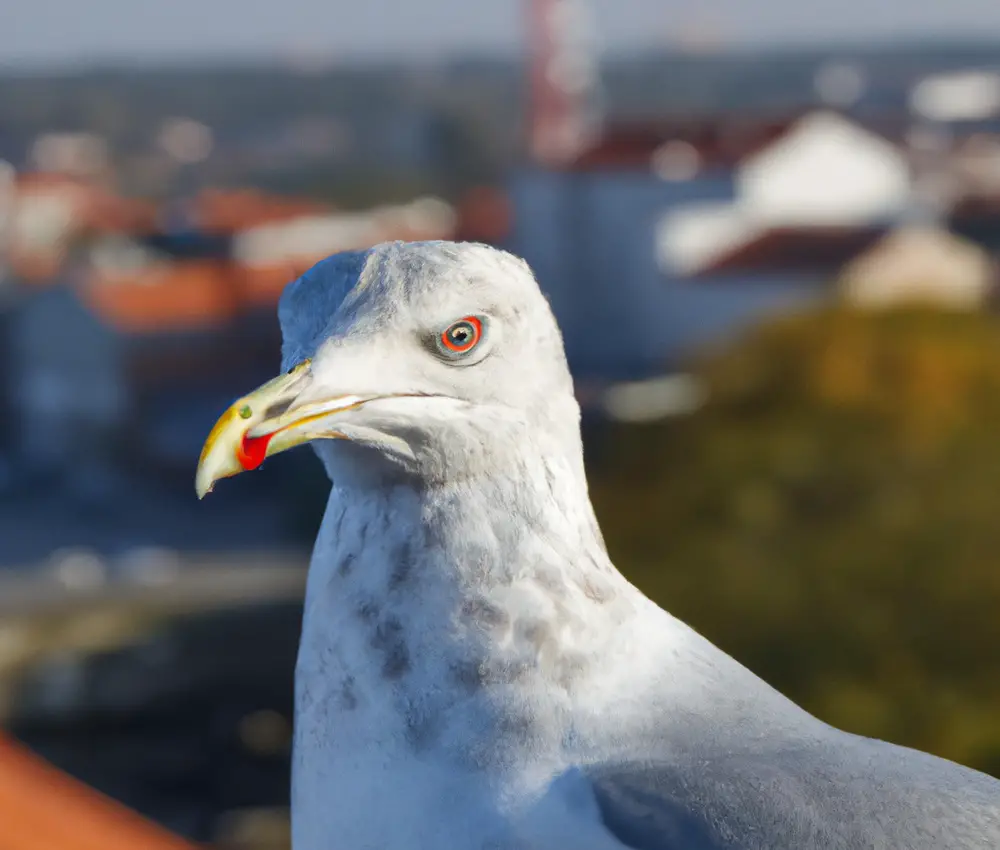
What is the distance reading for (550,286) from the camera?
2083cm

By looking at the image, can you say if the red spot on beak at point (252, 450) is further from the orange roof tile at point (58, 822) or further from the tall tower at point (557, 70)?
the tall tower at point (557, 70)

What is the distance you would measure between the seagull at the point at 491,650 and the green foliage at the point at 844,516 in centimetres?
496

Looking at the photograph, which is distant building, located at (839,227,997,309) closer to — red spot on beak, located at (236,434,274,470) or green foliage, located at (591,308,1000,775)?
green foliage, located at (591,308,1000,775)

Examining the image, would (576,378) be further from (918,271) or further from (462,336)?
(462,336)

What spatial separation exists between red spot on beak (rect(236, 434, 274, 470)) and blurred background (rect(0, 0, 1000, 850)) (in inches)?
42.8

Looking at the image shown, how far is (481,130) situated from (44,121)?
10011mm

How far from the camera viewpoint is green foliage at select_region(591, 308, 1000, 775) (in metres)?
6.38

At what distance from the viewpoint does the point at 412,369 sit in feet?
3.52

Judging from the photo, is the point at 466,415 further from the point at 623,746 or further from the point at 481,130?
the point at 481,130

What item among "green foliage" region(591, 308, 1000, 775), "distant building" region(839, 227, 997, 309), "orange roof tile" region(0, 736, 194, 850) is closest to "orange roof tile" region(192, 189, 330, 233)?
"distant building" region(839, 227, 997, 309)

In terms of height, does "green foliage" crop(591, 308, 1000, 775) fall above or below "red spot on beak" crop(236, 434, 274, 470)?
below

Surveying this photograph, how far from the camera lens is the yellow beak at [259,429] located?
99 cm

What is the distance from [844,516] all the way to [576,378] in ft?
36.0

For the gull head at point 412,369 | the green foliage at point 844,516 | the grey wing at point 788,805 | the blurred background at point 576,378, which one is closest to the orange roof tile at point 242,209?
the blurred background at point 576,378
